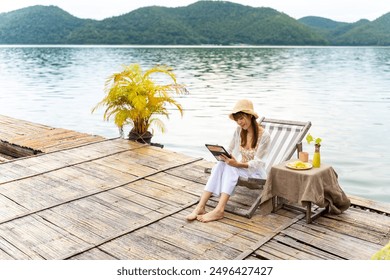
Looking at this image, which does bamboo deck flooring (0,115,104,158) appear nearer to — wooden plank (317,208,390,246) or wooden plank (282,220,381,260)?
wooden plank (282,220,381,260)

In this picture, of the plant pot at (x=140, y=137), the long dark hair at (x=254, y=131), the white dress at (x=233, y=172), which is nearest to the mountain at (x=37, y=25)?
the plant pot at (x=140, y=137)

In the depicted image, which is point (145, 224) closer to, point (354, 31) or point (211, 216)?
point (211, 216)

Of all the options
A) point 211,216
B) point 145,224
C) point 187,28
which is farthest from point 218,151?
point 187,28

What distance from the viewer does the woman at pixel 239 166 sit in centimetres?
462

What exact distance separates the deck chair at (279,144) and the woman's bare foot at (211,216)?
0.23 metres

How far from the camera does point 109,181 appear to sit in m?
5.93

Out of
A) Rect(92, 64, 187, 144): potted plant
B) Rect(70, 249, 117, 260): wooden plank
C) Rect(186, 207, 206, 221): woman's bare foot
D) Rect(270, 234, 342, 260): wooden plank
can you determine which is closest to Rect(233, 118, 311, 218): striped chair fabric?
Rect(186, 207, 206, 221): woman's bare foot

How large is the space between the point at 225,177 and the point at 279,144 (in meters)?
1.13

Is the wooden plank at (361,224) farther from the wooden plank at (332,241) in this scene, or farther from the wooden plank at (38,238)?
the wooden plank at (38,238)

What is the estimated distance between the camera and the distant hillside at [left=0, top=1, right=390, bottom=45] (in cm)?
8938

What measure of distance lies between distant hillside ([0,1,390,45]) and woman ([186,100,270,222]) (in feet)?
289
